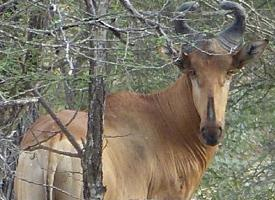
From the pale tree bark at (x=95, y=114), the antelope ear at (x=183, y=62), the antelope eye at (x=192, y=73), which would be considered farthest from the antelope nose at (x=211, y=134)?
the pale tree bark at (x=95, y=114)

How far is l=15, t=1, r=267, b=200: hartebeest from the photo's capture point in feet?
19.4

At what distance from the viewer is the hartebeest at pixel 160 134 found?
5914 mm

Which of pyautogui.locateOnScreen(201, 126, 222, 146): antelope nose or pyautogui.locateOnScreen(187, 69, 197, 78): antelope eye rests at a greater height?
pyautogui.locateOnScreen(187, 69, 197, 78): antelope eye

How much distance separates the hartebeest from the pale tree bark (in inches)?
20.7

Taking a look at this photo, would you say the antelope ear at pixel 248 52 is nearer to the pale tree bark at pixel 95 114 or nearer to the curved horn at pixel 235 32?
the curved horn at pixel 235 32

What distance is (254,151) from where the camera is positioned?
1044 centimetres

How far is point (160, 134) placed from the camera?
7461mm

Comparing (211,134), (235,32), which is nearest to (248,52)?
(235,32)

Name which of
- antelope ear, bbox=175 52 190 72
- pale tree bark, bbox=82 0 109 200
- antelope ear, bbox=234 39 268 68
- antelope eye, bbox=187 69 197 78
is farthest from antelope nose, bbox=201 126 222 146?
pale tree bark, bbox=82 0 109 200

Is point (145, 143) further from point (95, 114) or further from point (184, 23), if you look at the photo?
point (95, 114)

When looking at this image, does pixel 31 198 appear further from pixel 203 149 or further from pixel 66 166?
pixel 203 149

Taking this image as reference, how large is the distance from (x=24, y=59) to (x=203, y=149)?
83.1 inches

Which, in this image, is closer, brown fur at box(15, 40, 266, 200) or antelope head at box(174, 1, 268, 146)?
brown fur at box(15, 40, 266, 200)

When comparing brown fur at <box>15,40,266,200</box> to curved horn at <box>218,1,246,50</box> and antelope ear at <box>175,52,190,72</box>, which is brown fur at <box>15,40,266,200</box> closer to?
antelope ear at <box>175,52,190,72</box>
